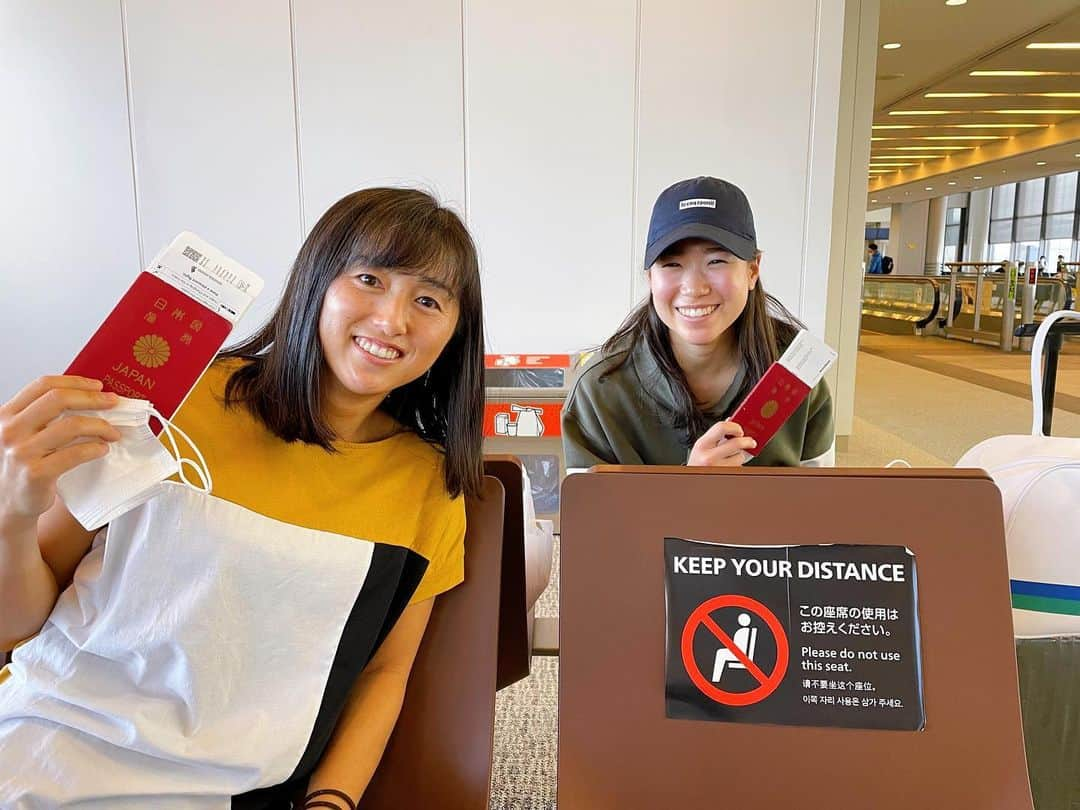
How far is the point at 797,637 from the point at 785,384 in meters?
0.45

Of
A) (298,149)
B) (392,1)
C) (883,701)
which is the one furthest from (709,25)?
(883,701)

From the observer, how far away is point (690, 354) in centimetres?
171

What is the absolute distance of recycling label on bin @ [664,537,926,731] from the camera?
0.92 metres

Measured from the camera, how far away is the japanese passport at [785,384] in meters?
1.22

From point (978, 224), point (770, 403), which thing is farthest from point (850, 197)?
point (978, 224)

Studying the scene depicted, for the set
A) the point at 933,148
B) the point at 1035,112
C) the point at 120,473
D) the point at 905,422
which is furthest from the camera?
the point at 933,148

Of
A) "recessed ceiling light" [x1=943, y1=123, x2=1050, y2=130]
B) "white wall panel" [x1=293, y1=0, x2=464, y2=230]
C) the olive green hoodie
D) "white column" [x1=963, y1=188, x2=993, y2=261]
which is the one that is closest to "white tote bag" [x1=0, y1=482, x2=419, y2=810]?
the olive green hoodie

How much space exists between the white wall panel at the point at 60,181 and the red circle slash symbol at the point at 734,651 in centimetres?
407

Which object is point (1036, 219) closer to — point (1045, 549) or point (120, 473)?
point (1045, 549)

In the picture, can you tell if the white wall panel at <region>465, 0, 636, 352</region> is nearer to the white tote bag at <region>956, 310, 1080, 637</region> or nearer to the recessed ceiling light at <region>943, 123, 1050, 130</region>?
the white tote bag at <region>956, 310, 1080, 637</region>

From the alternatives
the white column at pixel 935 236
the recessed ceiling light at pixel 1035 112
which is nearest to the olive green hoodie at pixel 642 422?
the recessed ceiling light at pixel 1035 112

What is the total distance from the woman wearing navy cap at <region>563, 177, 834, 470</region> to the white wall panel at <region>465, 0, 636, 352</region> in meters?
2.23

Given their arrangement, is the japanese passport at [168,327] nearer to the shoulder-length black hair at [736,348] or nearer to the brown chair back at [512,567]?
the brown chair back at [512,567]

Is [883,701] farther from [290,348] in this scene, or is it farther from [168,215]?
[168,215]
